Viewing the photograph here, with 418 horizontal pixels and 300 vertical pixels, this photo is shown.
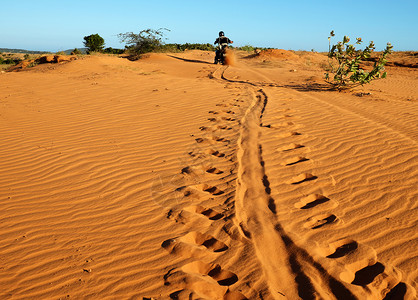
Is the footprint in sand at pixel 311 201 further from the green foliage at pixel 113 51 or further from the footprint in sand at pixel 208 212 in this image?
the green foliage at pixel 113 51

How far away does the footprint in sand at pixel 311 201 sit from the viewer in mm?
3164

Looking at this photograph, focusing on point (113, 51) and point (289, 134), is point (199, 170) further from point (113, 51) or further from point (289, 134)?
point (113, 51)

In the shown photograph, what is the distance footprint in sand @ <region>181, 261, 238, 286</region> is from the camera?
225 cm

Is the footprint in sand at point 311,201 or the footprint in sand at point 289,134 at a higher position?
the footprint in sand at point 289,134

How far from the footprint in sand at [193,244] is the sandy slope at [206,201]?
0.04 ft

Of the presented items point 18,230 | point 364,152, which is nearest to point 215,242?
point 18,230

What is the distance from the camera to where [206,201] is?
10.6 feet

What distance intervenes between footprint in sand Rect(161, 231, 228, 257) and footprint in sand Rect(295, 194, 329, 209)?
3.34 feet

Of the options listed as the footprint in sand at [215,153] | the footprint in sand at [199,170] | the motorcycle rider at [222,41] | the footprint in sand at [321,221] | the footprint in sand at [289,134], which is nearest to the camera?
the footprint in sand at [321,221]

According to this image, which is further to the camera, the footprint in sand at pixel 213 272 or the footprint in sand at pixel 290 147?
the footprint in sand at pixel 290 147

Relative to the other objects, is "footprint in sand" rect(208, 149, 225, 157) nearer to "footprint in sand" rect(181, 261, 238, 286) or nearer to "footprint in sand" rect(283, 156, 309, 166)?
"footprint in sand" rect(283, 156, 309, 166)

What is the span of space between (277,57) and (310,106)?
1252 cm

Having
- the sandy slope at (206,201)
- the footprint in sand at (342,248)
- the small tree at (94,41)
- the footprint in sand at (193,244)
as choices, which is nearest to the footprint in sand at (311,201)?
the sandy slope at (206,201)

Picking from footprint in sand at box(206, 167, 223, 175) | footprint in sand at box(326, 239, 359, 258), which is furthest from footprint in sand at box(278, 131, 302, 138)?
footprint in sand at box(326, 239, 359, 258)
